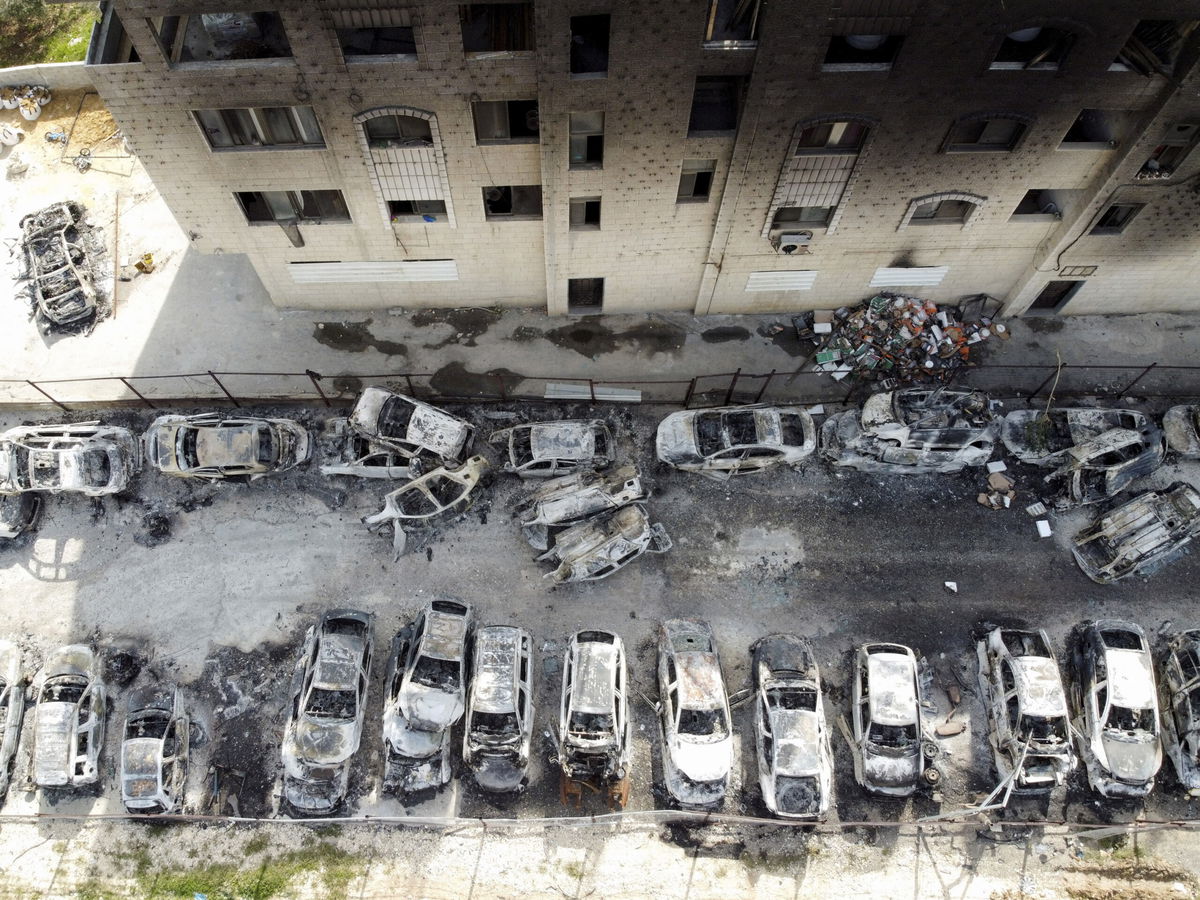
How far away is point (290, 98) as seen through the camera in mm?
15844

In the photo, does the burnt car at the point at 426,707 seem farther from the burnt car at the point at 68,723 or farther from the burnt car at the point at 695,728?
the burnt car at the point at 68,723

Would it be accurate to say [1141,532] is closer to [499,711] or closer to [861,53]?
[861,53]

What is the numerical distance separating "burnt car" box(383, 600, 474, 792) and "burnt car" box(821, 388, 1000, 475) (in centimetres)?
1129

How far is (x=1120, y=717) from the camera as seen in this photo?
56.3 ft

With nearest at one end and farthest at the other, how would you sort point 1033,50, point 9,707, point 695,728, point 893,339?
point 1033,50 → point 695,728 → point 9,707 → point 893,339

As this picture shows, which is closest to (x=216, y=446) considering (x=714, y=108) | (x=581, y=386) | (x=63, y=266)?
(x=63, y=266)

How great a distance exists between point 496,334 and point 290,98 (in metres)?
8.61

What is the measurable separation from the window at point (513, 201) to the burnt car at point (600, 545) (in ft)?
27.2

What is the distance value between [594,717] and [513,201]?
1307cm

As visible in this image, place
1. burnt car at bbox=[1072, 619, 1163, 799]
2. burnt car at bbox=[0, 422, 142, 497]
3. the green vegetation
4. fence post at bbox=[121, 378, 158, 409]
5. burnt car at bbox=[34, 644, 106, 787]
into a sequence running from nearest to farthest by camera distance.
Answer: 1. burnt car at bbox=[1072, 619, 1163, 799]
2. burnt car at bbox=[34, 644, 106, 787]
3. burnt car at bbox=[0, 422, 142, 497]
4. fence post at bbox=[121, 378, 158, 409]
5. the green vegetation

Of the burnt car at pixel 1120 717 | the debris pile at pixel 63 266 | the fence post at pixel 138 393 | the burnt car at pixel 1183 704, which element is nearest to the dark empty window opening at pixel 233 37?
the fence post at pixel 138 393

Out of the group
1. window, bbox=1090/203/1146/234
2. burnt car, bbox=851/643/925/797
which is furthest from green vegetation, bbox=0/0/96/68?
window, bbox=1090/203/1146/234

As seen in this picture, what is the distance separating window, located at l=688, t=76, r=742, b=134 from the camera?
1706cm

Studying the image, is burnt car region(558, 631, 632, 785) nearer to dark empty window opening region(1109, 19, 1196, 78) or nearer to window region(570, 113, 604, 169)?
window region(570, 113, 604, 169)
